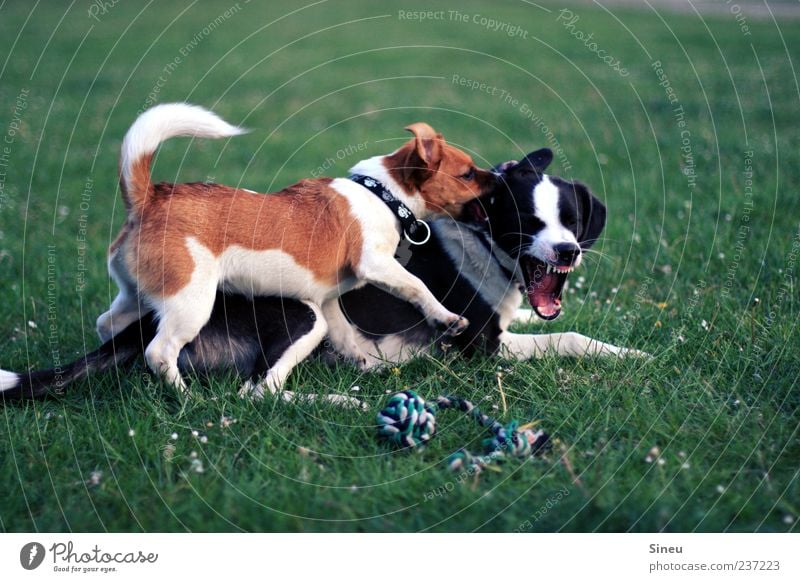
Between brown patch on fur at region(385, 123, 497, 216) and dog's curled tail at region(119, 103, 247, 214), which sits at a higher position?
brown patch on fur at region(385, 123, 497, 216)

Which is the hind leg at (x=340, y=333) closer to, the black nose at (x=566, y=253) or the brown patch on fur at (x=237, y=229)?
the brown patch on fur at (x=237, y=229)

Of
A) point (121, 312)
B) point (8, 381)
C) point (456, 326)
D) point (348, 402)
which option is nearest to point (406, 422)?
point (348, 402)

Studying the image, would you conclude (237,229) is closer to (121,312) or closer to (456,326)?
(121,312)

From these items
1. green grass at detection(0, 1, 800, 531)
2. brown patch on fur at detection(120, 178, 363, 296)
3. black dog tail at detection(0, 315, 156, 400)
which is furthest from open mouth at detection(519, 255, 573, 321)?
black dog tail at detection(0, 315, 156, 400)

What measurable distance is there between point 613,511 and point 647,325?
2.09 meters

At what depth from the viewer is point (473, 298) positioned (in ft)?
15.2

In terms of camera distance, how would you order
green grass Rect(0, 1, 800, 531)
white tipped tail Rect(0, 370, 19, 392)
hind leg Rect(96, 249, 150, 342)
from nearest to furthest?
green grass Rect(0, 1, 800, 531)
white tipped tail Rect(0, 370, 19, 392)
hind leg Rect(96, 249, 150, 342)

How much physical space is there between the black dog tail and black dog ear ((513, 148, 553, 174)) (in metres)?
2.23

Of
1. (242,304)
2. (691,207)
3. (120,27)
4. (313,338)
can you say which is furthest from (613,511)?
(120,27)

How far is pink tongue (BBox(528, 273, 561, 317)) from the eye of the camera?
4676 millimetres

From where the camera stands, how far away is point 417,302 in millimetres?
4316

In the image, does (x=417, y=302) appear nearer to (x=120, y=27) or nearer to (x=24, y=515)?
(x=24, y=515)

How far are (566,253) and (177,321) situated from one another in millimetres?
2053

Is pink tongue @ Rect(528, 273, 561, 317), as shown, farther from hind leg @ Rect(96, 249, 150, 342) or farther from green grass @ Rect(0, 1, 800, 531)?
hind leg @ Rect(96, 249, 150, 342)
